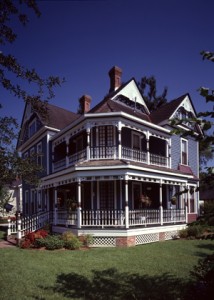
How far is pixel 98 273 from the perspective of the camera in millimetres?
8805

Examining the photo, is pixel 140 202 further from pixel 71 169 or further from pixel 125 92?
pixel 125 92

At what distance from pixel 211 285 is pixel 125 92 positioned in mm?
18309

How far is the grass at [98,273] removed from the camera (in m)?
7.02

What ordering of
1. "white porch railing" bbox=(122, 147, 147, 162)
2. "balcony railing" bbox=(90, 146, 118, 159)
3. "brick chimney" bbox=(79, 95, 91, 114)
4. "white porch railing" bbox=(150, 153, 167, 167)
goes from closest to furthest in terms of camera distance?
"balcony railing" bbox=(90, 146, 118, 159)
"white porch railing" bbox=(122, 147, 147, 162)
"white porch railing" bbox=(150, 153, 167, 167)
"brick chimney" bbox=(79, 95, 91, 114)

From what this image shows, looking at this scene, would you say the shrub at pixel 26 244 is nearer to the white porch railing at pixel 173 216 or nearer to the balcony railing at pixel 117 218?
the balcony railing at pixel 117 218

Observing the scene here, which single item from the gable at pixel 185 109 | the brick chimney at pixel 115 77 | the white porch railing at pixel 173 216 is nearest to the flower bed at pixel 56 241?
the white porch railing at pixel 173 216

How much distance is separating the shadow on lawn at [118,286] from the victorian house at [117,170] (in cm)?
606

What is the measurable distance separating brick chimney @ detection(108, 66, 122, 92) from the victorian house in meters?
0.08

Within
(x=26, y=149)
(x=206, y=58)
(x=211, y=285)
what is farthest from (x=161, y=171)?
(x=26, y=149)

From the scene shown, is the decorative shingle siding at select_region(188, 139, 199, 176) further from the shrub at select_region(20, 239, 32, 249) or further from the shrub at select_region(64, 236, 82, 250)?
the shrub at select_region(20, 239, 32, 249)

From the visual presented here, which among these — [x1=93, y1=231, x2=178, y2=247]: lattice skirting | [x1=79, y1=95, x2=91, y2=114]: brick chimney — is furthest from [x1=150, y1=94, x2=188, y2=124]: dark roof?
[x1=93, y1=231, x2=178, y2=247]: lattice skirting

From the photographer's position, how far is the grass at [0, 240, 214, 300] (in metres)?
7.02

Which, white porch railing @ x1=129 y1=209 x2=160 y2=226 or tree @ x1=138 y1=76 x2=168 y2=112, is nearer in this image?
white porch railing @ x1=129 y1=209 x2=160 y2=226

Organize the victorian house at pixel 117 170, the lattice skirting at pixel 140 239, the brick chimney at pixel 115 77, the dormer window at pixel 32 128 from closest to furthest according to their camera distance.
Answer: the lattice skirting at pixel 140 239 < the victorian house at pixel 117 170 < the brick chimney at pixel 115 77 < the dormer window at pixel 32 128
